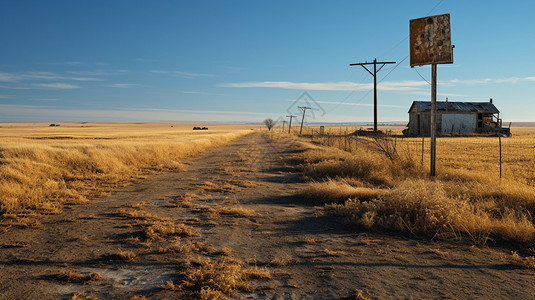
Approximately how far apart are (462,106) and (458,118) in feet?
7.78

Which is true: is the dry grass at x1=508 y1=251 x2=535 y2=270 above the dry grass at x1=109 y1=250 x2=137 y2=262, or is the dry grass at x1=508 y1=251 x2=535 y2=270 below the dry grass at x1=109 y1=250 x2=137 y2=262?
below

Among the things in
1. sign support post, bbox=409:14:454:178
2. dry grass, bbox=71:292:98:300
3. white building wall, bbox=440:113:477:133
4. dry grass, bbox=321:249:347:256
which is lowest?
dry grass, bbox=321:249:347:256

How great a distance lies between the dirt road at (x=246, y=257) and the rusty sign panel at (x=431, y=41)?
322 inches

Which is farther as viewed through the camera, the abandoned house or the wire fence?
the abandoned house

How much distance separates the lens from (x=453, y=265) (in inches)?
195

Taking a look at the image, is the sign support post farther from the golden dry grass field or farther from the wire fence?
the golden dry grass field

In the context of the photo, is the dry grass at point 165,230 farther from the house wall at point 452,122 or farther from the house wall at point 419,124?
the house wall at point 452,122

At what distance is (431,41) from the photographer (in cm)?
1280

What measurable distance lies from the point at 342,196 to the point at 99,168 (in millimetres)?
10314

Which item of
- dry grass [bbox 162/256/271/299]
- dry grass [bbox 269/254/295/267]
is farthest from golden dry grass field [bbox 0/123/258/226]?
dry grass [bbox 269/254/295/267]

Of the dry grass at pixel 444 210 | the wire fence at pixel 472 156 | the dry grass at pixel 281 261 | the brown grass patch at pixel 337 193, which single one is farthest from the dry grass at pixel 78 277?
the wire fence at pixel 472 156

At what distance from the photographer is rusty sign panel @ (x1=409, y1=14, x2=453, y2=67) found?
12.5m

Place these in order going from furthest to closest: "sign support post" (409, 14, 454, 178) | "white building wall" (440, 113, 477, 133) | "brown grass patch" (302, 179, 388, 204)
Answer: "white building wall" (440, 113, 477, 133)
"sign support post" (409, 14, 454, 178)
"brown grass patch" (302, 179, 388, 204)

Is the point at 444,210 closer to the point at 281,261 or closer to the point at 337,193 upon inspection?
the point at 337,193
